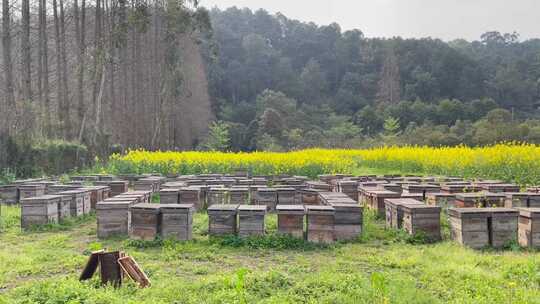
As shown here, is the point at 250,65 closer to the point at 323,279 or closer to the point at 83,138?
the point at 83,138

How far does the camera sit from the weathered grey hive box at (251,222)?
7.14 meters

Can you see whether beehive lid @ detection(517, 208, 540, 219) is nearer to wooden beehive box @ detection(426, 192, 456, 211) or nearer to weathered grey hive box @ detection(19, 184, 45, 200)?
wooden beehive box @ detection(426, 192, 456, 211)

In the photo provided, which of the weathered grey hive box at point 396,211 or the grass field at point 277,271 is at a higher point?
the weathered grey hive box at point 396,211

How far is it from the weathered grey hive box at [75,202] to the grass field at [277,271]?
1504 mm

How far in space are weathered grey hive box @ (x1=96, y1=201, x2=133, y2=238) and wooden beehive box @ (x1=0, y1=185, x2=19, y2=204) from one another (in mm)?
5027

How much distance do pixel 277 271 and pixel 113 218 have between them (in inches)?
143

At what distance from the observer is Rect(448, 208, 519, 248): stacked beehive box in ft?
21.5

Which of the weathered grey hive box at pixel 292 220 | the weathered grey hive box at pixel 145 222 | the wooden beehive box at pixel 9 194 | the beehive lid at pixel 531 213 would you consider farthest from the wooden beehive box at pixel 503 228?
the wooden beehive box at pixel 9 194

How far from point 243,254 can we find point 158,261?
3.76ft

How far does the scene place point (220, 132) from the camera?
45594 mm

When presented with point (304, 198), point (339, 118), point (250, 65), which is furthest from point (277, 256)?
point (250, 65)

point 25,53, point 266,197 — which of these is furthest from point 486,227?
point 25,53

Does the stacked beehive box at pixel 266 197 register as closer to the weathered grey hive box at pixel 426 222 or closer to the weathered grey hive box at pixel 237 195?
the weathered grey hive box at pixel 237 195

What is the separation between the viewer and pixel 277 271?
17.0 feet
